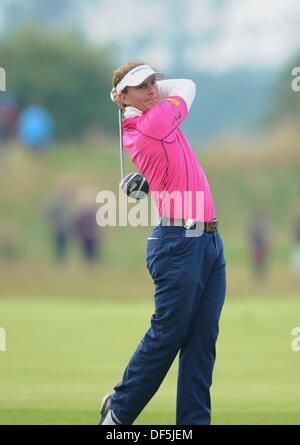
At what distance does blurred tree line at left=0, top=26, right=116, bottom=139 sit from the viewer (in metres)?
44.2

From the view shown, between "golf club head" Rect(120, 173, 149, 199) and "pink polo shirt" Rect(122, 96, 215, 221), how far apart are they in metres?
0.08

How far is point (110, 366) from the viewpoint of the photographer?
1140cm

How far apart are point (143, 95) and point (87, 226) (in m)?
20.5

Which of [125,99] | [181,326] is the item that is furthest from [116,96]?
[181,326]

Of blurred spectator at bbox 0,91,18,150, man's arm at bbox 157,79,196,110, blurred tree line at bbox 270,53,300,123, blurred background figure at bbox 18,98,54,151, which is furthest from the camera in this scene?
blurred tree line at bbox 270,53,300,123

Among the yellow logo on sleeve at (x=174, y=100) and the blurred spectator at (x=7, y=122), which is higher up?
the blurred spectator at (x=7, y=122)

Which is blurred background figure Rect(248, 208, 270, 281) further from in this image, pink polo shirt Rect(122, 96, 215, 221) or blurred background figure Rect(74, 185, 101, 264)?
pink polo shirt Rect(122, 96, 215, 221)

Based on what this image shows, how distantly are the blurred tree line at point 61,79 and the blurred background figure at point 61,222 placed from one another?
13.8 metres

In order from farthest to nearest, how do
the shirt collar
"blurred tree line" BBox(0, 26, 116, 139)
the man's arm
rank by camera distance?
1. "blurred tree line" BBox(0, 26, 116, 139)
2. the man's arm
3. the shirt collar

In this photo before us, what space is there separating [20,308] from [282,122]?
2564cm

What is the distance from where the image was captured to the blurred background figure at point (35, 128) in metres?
36.7

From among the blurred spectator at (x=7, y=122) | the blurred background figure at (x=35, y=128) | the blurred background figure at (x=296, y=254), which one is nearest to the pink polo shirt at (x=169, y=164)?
the blurred background figure at (x=296, y=254)

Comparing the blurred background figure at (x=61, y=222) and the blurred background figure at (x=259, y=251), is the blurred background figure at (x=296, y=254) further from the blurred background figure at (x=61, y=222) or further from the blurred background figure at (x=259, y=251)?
the blurred background figure at (x=61, y=222)

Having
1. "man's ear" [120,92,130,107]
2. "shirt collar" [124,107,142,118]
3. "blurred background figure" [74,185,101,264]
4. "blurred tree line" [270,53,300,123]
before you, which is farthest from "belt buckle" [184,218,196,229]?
"blurred tree line" [270,53,300,123]
